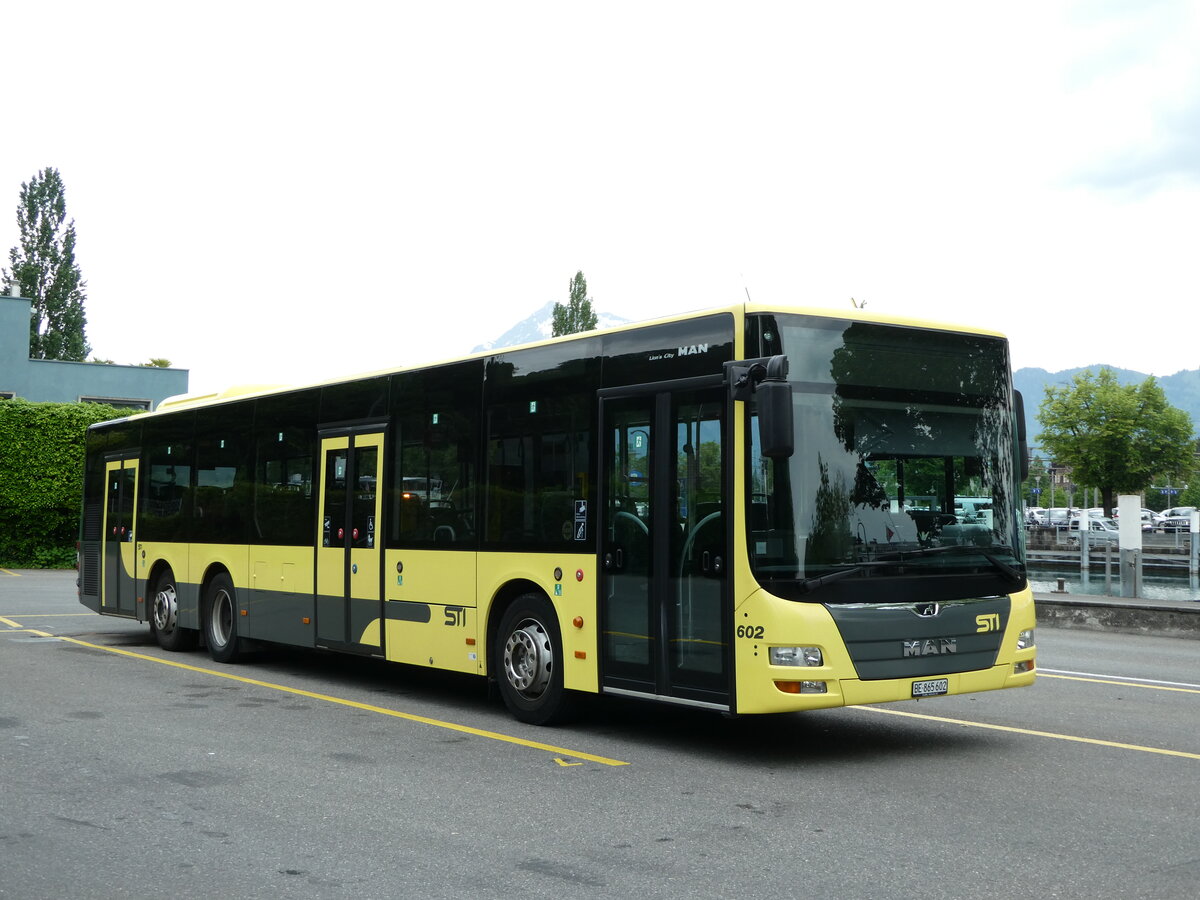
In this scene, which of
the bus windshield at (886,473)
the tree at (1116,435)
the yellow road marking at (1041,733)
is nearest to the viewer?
the bus windshield at (886,473)

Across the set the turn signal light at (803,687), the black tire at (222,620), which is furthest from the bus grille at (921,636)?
the black tire at (222,620)

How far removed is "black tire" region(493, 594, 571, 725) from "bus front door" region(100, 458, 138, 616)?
8.46m

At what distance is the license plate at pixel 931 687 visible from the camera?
8203mm

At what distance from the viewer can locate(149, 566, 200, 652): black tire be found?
51.4ft

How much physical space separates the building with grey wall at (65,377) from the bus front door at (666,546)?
37644mm

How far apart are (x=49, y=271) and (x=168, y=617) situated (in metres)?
57.8

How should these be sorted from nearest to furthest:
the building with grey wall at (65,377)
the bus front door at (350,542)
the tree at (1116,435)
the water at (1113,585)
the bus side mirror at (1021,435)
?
the bus side mirror at (1021,435) < the bus front door at (350,542) < the water at (1113,585) < the building with grey wall at (65,377) < the tree at (1116,435)

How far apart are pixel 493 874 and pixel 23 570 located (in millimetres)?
32514

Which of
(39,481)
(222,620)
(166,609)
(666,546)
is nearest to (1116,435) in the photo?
(39,481)

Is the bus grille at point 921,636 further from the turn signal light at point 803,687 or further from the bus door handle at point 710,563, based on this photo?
the bus door handle at point 710,563

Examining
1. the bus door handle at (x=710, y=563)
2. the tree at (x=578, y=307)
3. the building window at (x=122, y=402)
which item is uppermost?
the tree at (x=578, y=307)

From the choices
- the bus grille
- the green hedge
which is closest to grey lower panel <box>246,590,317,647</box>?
the bus grille

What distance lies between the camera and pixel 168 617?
1577cm

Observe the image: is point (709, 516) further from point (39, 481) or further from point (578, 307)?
point (578, 307)
